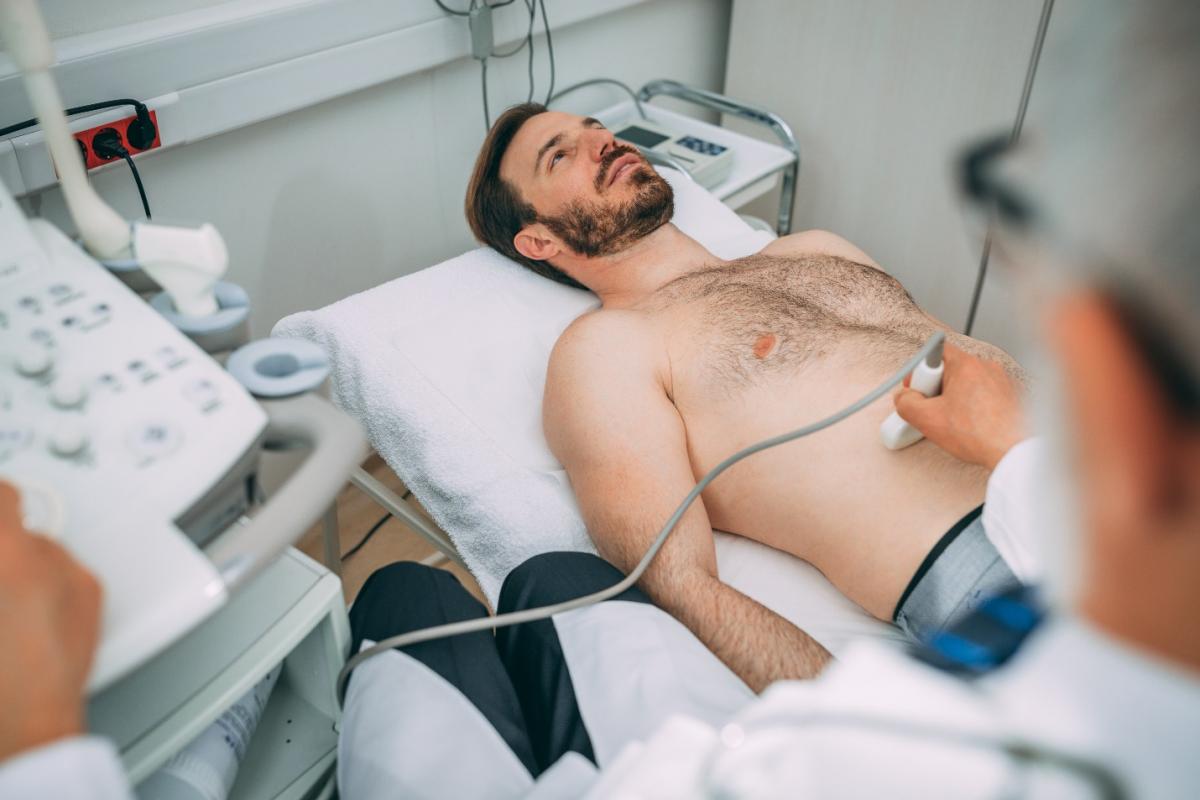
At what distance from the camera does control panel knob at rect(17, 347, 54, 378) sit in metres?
0.69

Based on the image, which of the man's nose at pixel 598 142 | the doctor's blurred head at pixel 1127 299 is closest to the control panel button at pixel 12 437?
the doctor's blurred head at pixel 1127 299

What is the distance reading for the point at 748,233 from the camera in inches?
73.5

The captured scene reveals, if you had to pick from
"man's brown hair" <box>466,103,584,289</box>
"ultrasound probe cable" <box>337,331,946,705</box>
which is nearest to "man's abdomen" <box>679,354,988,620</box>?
"ultrasound probe cable" <box>337,331,946,705</box>

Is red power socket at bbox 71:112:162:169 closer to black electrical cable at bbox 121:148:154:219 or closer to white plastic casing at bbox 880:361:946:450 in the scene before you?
black electrical cable at bbox 121:148:154:219

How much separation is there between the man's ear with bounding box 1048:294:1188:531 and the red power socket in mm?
1382

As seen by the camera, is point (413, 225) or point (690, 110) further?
point (690, 110)

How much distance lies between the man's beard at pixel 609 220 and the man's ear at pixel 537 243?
0.01 m

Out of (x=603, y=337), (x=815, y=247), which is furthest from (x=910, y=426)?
(x=815, y=247)

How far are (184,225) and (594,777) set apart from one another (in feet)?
2.06

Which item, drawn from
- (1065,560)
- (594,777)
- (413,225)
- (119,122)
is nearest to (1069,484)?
(1065,560)

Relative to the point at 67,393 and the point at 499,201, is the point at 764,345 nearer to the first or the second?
the point at 499,201

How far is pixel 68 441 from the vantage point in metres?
0.64

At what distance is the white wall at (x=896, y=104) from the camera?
1960mm

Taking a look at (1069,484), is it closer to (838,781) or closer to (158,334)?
(838,781)
